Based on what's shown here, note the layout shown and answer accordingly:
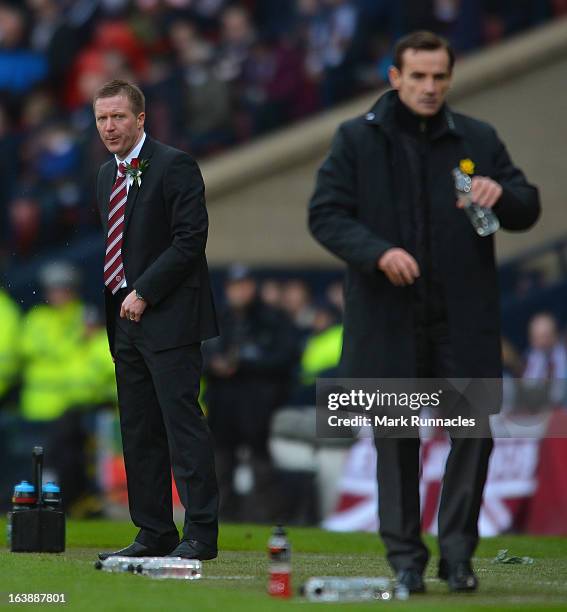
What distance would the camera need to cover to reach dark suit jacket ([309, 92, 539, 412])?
7.45 m

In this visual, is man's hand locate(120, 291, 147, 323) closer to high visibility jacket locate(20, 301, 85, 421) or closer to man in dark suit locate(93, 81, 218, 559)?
man in dark suit locate(93, 81, 218, 559)

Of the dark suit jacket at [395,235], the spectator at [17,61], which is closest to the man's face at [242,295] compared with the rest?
the spectator at [17,61]

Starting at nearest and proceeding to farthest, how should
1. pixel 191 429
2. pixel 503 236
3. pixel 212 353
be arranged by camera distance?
pixel 191 429 < pixel 212 353 < pixel 503 236

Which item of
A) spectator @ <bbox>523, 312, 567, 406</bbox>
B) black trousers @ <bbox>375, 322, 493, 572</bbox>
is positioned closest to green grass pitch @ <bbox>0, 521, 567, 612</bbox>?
black trousers @ <bbox>375, 322, 493, 572</bbox>

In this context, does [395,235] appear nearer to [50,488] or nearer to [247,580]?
[247,580]

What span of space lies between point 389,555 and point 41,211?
12306mm

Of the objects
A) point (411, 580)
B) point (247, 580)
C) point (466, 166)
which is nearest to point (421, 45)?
point (466, 166)

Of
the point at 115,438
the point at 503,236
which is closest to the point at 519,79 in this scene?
the point at 503,236

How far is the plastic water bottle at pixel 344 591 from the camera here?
23.0 feet

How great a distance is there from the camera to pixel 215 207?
2042cm

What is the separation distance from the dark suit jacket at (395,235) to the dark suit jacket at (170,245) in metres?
1.07

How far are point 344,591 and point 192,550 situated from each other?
5.19ft

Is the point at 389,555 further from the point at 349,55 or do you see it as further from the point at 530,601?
the point at 349,55

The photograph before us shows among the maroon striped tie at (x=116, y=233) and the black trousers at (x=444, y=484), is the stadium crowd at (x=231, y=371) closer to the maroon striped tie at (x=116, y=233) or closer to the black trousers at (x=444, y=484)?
the maroon striped tie at (x=116, y=233)
